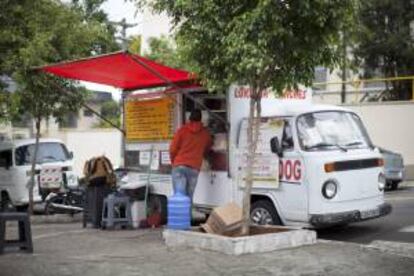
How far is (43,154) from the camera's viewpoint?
845 inches

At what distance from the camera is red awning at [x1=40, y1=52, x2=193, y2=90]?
13.4 m

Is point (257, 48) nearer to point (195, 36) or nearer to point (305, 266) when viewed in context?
point (195, 36)

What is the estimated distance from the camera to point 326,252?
36.3ft

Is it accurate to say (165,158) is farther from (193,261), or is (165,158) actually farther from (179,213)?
(193,261)

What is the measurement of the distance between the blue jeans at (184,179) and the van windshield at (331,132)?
2147 mm

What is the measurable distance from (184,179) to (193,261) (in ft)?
10.8

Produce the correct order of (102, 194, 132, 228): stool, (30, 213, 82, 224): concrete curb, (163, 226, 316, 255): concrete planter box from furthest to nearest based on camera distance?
(30, 213, 82, 224): concrete curb → (102, 194, 132, 228): stool → (163, 226, 316, 255): concrete planter box

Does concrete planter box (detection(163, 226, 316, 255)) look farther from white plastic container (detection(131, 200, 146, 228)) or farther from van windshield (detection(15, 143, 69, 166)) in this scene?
van windshield (detection(15, 143, 69, 166))

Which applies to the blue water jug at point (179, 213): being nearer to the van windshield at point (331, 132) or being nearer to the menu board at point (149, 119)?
the van windshield at point (331, 132)

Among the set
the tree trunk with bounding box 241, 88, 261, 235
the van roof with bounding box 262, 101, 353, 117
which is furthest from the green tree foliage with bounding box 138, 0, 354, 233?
the van roof with bounding box 262, 101, 353, 117

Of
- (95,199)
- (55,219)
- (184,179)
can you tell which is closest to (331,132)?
(184,179)

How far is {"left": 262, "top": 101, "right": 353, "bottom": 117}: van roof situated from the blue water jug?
6.63 ft

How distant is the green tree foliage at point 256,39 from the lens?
427 inches

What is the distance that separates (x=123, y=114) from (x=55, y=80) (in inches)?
96.0
